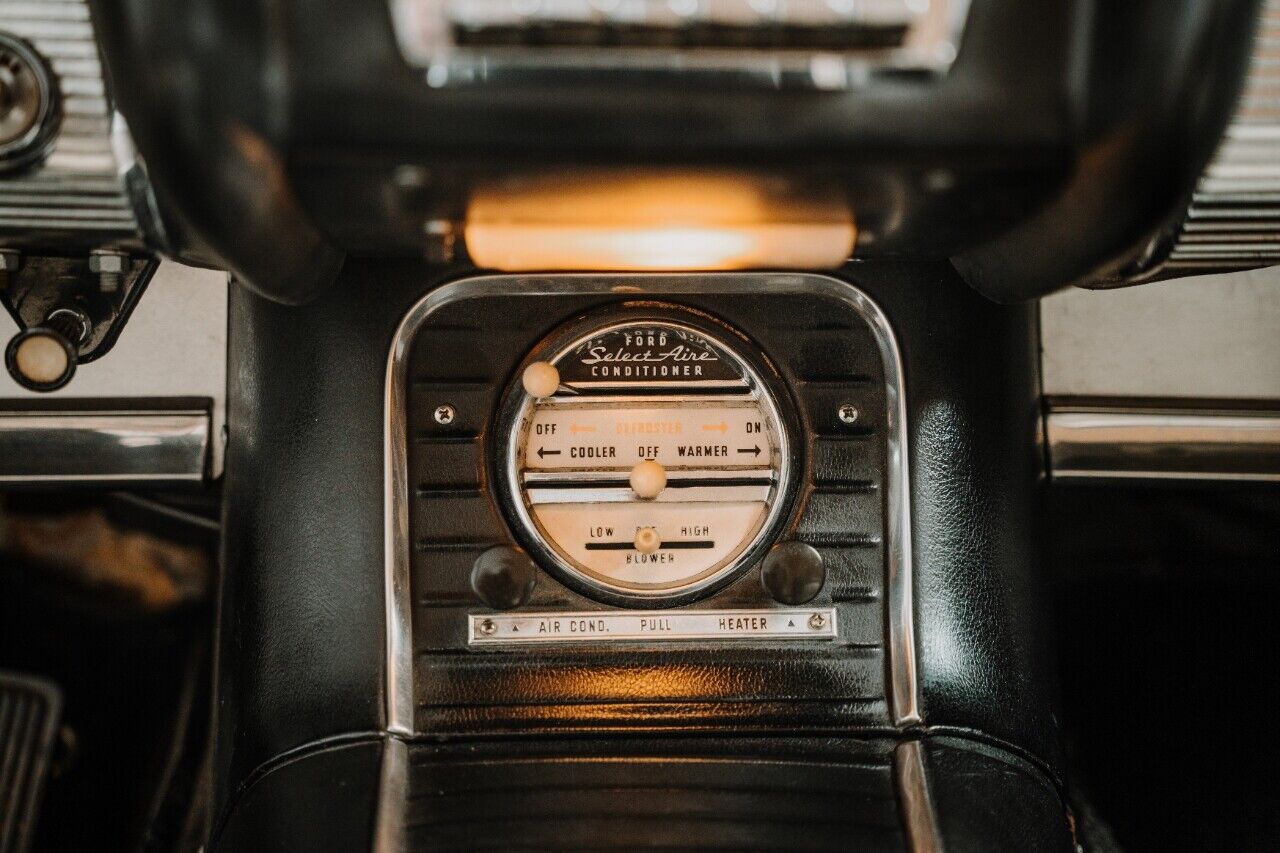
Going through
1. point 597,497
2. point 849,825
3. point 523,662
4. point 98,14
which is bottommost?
point 849,825

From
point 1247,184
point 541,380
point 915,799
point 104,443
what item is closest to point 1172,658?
point 915,799

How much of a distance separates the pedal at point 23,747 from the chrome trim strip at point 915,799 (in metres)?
0.86

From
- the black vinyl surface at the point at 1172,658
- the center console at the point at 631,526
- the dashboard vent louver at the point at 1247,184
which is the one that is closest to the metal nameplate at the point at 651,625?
the center console at the point at 631,526

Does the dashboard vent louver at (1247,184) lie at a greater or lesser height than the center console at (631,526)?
greater

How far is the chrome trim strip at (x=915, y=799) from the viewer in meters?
0.69

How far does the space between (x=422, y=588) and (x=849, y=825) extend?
35cm

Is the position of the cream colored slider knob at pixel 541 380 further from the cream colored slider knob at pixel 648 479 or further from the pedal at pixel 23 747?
the pedal at pixel 23 747

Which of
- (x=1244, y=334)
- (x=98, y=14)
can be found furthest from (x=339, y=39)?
(x=1244, y=334)

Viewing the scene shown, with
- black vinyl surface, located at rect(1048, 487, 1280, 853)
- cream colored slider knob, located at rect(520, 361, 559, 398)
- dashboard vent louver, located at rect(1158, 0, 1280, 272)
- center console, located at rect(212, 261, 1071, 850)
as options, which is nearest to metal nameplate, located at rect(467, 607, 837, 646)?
center console, located at rect(212, 261, 1071, 850)

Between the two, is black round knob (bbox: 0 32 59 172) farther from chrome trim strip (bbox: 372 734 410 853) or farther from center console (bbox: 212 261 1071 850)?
chrome trim strip (bbox: 372 734 410 853)

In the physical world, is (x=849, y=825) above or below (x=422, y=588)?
below

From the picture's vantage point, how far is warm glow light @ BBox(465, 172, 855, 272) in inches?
21.4

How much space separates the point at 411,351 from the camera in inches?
30.5

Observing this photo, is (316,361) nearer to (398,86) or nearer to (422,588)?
(422,588)
